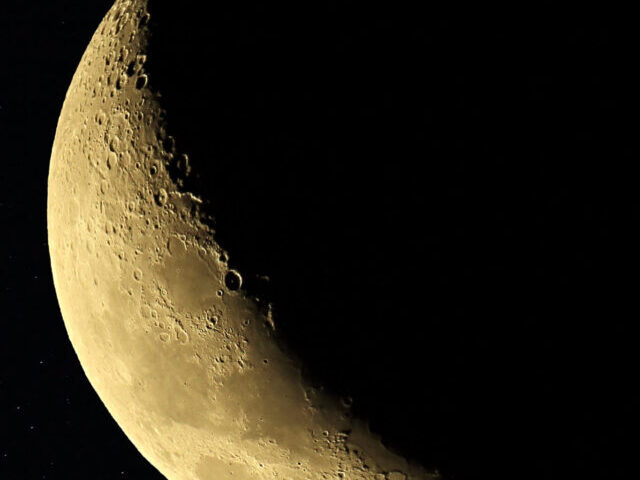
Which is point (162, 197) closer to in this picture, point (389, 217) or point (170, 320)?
point (170, 320)

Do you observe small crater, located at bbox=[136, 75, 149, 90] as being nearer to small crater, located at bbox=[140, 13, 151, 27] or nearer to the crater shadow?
small crater, located at bbox=[140, 13, 151, 27]

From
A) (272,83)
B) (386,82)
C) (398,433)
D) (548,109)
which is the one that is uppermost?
(548,109)

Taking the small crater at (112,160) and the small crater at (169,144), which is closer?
the small crater at (169,144)

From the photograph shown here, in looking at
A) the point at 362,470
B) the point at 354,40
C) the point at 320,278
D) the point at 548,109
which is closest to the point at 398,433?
the point at 362,470

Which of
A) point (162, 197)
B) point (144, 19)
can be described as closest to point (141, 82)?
point (144, 19)

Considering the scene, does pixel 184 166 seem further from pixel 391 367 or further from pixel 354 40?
pixel 391 367

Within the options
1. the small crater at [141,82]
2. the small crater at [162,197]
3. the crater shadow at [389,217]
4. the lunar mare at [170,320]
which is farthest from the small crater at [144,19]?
the small crater at [162,197]

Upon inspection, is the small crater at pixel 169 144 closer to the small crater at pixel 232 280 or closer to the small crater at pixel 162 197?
the small crater at pixel 162 197
